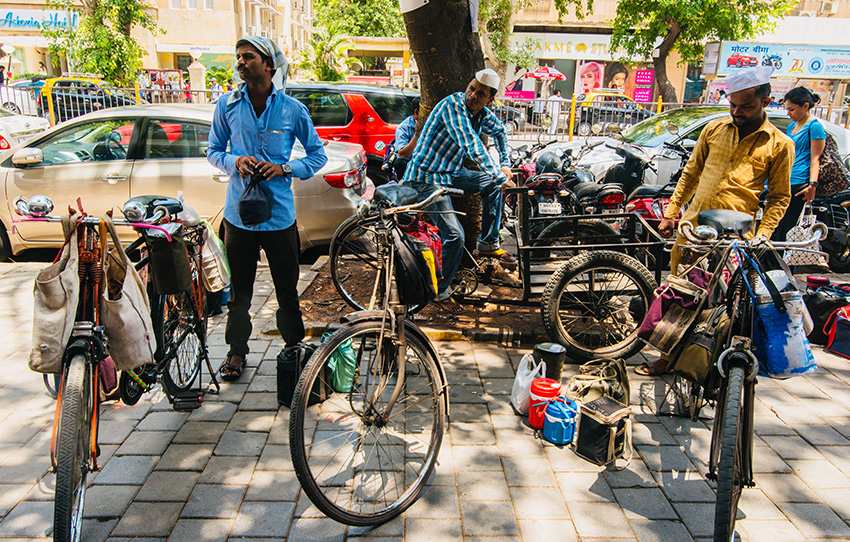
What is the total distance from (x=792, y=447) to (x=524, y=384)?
158 centimetres

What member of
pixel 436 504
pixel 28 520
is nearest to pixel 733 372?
pixel 436 504

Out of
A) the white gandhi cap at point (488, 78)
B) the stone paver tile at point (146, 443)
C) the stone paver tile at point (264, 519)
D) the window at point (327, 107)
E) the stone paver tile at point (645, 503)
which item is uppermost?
the white gandhi cap at point (488, 78)

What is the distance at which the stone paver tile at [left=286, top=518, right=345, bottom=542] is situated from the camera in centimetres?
288

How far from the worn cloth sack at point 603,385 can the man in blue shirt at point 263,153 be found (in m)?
1.89

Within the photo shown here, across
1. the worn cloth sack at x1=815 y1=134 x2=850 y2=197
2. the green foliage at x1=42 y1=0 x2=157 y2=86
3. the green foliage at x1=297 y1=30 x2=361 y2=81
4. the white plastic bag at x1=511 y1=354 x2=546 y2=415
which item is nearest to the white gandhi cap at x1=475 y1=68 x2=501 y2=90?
the white plastic bag at x1=511 y1=354 x2=546 y2=415

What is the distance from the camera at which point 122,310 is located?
288 cm

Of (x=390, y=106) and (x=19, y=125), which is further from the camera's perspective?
(x=19, y=125)

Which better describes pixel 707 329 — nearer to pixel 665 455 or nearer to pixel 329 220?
pixel 665 455

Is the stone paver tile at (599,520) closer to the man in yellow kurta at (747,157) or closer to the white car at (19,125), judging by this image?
the man in yellow kurta at (747,157)

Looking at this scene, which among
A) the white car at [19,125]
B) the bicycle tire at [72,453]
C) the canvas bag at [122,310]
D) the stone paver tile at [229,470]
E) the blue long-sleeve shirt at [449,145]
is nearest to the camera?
the bicycle tire at [72,453]

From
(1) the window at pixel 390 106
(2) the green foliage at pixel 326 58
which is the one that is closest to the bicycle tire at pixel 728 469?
(1) the window at pixel 390 106

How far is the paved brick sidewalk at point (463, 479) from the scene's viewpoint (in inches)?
117

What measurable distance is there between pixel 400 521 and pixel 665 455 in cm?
159

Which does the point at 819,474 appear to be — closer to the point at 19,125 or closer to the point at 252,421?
the point at 252,421
